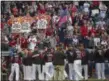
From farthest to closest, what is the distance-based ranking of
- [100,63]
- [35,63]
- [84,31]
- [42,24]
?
[42,24]
[84,31]
[100,63]
[35,63]

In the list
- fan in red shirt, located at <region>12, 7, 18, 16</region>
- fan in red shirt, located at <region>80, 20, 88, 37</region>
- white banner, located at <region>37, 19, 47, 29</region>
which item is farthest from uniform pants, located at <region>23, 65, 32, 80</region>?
fan in red shirt, located at <region>12, 7, 18, 16</region>

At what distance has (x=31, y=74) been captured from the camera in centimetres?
2880

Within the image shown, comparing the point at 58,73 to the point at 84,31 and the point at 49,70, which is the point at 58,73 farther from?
the point at 84,31

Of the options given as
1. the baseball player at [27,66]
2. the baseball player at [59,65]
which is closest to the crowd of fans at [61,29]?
the baseball player at [27,66]

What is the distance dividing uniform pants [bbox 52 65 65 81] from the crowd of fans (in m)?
0.91

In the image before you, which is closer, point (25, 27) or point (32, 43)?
point (25, 27)

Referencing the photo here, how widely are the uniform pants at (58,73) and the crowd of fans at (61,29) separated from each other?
35.8 inches

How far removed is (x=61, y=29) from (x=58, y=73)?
5.72 meters

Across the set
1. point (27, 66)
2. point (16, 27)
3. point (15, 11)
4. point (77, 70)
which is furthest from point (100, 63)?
point (15, 11)

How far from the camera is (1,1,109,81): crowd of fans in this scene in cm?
3003

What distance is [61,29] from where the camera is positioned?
33625 millimetres

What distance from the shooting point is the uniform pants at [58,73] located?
2820 cm

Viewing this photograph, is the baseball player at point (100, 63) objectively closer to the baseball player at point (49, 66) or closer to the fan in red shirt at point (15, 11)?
the baseball player at point (49, 66)

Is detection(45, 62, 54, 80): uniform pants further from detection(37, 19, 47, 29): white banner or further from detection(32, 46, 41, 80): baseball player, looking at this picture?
detection(37, 19, 47, 29): white banner
